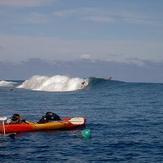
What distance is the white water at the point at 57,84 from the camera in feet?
433

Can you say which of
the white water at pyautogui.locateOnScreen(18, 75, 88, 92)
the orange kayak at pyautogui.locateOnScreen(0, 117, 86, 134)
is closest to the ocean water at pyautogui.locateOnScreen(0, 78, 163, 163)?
the orange kayak at pyautogui.locateOnScreen(0, 117, 86, 134)

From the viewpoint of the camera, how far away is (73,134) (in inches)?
1699

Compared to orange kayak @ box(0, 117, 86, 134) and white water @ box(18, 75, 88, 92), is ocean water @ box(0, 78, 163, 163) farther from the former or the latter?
white water @ box(18, 75, 88, 92)

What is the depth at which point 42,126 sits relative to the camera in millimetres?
44438

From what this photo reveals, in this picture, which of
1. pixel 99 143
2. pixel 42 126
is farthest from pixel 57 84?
pixel 99 143

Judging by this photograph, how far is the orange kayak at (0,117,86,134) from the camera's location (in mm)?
43406

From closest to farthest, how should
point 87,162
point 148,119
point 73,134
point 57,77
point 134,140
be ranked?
point 87,162
point 134,140
point 73,134
point 148,119
point 57,77

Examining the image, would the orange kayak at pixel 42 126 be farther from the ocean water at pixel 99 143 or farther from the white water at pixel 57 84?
the white water at pixel 57 84

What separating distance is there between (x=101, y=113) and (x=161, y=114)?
7021 mm

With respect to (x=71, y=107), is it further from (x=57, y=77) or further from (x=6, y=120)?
(x=57, y=77)

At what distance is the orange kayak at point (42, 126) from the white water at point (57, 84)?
274ft

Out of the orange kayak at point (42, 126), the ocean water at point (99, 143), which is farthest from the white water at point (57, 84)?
the orange kayak at point (42, 126)

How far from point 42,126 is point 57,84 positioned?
302 feet

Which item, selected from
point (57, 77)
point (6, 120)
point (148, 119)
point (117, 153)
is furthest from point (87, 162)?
point (57, 77)
